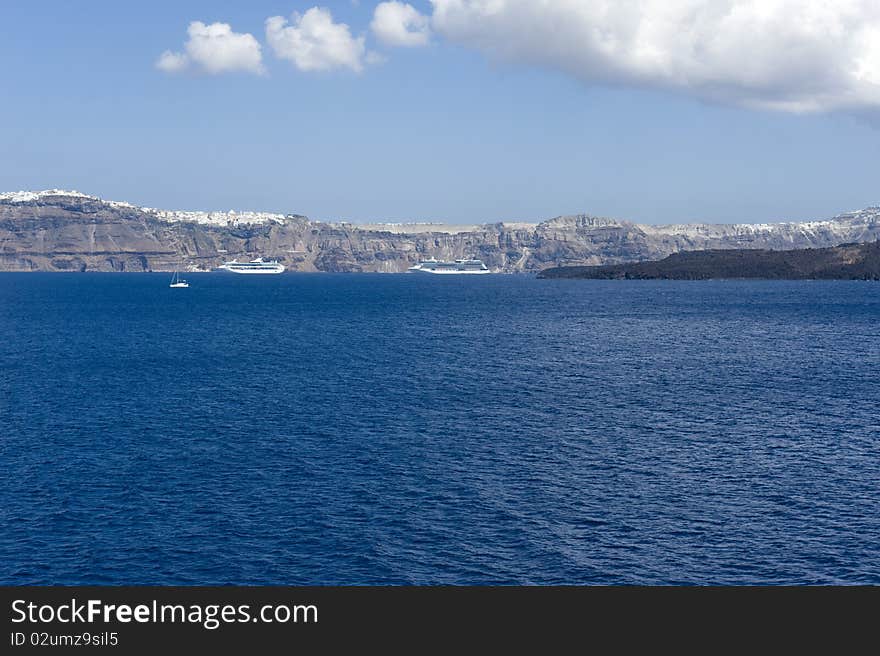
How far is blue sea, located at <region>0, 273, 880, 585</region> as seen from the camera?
39844 millimetres

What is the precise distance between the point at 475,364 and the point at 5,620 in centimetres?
8773

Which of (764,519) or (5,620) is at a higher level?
(5,620)

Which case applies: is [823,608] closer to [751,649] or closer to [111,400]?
[751,649]

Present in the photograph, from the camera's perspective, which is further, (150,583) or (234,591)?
(150,583)

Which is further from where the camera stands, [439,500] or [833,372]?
[833,372]


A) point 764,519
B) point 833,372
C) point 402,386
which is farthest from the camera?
point 833,372

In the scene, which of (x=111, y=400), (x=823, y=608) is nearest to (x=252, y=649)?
(x=823, y=608)

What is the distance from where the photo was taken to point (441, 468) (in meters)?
54.9

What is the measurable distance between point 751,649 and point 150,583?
27.8 metres

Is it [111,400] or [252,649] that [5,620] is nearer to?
[252,649]

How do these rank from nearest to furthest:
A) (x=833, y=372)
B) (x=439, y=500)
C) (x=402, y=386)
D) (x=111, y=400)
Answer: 1. (x=439, y=500)
2. (x=111, y=400)
3. (x=402, y=386)
4. (x=833, y=372)

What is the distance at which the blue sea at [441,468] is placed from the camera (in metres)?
39.8

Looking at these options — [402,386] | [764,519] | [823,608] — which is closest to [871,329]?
[402,386]

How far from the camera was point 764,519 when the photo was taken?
45.1 m
